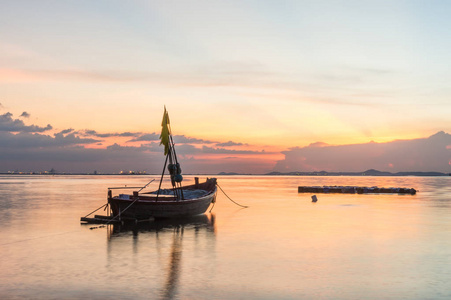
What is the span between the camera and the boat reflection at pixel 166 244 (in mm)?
18359

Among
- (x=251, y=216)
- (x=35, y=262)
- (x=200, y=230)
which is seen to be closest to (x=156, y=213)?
(x=200, y=230)

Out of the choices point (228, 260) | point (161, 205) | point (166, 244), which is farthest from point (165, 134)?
point (228, 260)

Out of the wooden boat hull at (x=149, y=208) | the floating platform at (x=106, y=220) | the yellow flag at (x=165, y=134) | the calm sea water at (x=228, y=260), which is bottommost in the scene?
the calm sea water at (x=228, y=260)

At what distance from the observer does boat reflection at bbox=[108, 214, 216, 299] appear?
18.4 m

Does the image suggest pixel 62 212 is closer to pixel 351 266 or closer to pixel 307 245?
pixel 307 245

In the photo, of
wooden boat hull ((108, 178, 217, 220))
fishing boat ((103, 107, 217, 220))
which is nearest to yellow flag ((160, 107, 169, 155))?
fishing boat ((103, 107, 217, 220))


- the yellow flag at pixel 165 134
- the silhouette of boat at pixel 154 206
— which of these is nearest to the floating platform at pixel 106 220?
the silhouette of boat at pixel 154 206

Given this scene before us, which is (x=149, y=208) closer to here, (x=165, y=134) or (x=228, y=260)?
(x=165, y=134)

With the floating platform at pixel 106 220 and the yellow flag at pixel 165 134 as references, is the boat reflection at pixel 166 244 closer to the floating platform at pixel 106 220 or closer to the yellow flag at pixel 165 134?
the floating platform at pixel 106 220

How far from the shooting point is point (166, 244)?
88.9 ft

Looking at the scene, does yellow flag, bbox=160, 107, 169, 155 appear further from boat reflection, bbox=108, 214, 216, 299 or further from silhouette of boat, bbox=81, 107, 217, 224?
boat reflection, bbox=108, 214, 216, 299

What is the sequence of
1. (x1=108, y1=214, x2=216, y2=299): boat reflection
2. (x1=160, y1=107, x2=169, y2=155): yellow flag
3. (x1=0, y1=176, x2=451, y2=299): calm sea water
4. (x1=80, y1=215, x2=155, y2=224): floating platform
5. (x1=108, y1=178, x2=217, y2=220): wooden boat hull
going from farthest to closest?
(x1=160, y1=107, x2=169, y2=155): yellow flag
(x1=108, y1=178, x2=217, y2=220): wooden boat hull
(x1=80, y1=215, x2=155, y2=224): floating platform
(x1=108, y1=214, x2=216, y2=299): boat reflection
(x1=0, y1=176, x2=451, y2=299): calm sea water

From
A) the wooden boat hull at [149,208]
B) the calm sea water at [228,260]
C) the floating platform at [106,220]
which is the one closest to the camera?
the calm sea water at [228,260]

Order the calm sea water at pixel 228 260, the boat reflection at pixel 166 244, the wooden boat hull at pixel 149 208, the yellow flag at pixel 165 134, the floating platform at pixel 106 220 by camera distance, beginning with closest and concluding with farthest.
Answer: the calm sea water at pixel 228 260
the boat reflection at pixel 166 244
the floating platform at pixel 106 220
the wooden boat hull at pixel 149 208
the yellow flag at pixel 165 134
